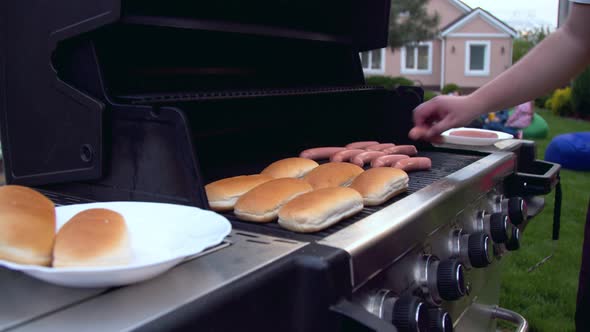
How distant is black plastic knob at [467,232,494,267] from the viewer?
4.23ft

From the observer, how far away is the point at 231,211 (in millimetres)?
1202

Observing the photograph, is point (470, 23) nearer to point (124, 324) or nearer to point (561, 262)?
point (561, 262)

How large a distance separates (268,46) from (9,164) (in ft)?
3.26

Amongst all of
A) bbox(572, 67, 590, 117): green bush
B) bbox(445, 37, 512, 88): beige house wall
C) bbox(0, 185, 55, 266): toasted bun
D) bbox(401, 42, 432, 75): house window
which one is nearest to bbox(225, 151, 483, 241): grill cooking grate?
bbox(0, 185, 55, 266): toasted bun

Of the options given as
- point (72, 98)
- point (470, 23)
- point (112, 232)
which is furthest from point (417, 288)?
point (470, 23)

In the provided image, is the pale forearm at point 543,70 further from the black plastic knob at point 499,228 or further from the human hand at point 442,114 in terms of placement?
the black plastic knob at point 499,228

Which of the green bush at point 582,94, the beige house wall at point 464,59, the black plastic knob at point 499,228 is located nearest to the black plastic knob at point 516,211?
the black plastic knob at point 499,228

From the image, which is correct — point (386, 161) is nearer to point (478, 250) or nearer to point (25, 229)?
point (478, 250)

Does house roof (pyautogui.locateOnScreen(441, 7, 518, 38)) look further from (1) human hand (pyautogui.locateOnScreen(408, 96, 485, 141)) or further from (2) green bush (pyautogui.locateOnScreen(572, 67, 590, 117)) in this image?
(1) human hand (pyautogui.locateOnScreen(408, 96, 485, 141))

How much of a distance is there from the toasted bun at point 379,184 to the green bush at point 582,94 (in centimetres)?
1412

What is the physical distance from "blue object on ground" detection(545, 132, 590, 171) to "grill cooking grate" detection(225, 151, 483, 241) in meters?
6.18

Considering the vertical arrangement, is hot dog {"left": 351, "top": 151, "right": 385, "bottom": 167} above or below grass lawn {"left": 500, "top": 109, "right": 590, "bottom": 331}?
above

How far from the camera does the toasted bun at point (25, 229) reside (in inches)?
28.3

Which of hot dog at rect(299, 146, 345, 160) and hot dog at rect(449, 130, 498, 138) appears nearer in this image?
hot dog at rect(299, 146, 345, 160)
